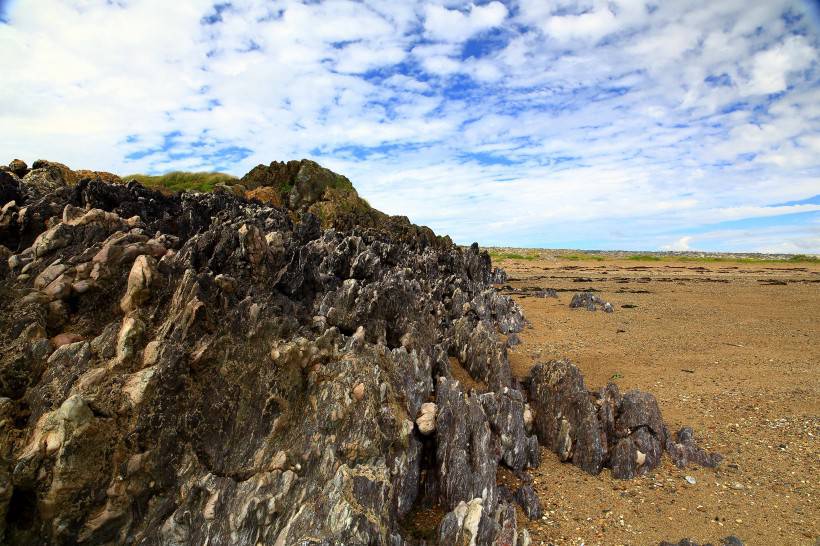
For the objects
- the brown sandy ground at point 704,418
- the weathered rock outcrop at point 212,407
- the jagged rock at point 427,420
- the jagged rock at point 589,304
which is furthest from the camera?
the jagged rock at point 589,304

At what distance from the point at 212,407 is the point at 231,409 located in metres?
0.42

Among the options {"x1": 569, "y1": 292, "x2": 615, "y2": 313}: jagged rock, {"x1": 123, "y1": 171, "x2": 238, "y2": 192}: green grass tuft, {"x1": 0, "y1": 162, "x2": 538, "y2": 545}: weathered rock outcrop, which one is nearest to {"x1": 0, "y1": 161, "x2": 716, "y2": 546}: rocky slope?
{"x1": 0, "y1": 162, "x2": 538, "y2": 545}: weathered rock outcrop

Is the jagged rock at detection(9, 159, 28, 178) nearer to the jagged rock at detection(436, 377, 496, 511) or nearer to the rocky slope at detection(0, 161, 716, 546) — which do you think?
the rocky slope at detection(0, 161, 716, 546)

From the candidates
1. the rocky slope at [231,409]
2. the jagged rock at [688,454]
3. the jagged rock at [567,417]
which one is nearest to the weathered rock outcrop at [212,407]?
the rocky slope at [231,409]

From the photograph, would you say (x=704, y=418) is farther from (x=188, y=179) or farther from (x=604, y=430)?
(x=188, y=179)

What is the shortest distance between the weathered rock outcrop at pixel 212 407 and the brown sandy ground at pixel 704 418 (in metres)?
2.09

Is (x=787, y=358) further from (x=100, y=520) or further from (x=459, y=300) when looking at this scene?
(x=100, y=520)

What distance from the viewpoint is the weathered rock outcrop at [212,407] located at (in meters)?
8.39

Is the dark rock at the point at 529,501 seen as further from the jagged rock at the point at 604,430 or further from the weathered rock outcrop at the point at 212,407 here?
the jagged rock at the point at 604,430

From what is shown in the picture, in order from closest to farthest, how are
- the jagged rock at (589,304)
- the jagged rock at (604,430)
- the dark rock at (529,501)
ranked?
the dark rock at (529,501) → the jagged rock at (604,430) → the jagged rock at (589,304)

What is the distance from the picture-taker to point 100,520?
8.10 metres

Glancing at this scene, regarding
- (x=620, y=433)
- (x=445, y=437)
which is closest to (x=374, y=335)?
(x=445, y=437)

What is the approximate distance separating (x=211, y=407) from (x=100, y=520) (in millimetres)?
2680

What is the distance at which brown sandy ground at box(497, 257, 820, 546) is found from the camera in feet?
39.3
